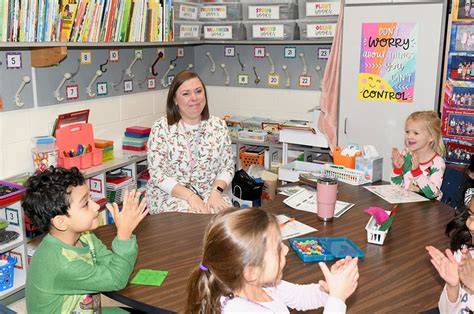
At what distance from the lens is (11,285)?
2.87 m

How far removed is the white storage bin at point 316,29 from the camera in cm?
386

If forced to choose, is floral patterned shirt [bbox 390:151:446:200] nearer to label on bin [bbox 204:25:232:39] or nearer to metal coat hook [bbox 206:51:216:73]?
label on bin [bbox 204:25:232:39]

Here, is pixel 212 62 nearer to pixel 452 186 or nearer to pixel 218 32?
pixel 218 32

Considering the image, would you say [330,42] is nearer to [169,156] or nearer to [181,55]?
[181,55]

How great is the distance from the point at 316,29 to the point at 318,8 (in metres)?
0.15

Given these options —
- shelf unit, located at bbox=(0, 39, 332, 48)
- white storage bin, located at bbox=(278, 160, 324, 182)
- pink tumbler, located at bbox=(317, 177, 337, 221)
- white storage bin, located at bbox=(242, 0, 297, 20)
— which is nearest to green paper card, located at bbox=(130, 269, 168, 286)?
pink tumbler, located at bbox=(317, 177, 337, 221)

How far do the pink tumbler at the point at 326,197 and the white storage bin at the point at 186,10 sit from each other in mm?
2365

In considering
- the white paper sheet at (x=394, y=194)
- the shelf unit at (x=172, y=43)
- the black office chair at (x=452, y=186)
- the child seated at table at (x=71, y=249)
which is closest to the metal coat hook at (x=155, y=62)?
the shelf unit at (x=172, y=43)

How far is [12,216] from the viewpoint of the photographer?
9.68ft

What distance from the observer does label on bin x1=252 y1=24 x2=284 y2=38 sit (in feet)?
13.2

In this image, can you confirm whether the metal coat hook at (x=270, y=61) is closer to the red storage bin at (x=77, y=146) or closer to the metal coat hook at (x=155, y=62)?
the metal coat hook at (x=155, y=62)

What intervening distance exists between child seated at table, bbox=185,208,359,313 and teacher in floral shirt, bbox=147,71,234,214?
5.03 feet

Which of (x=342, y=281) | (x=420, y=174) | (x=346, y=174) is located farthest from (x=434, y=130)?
(x=342, y=281)

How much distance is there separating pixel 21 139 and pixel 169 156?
0.95 metres
